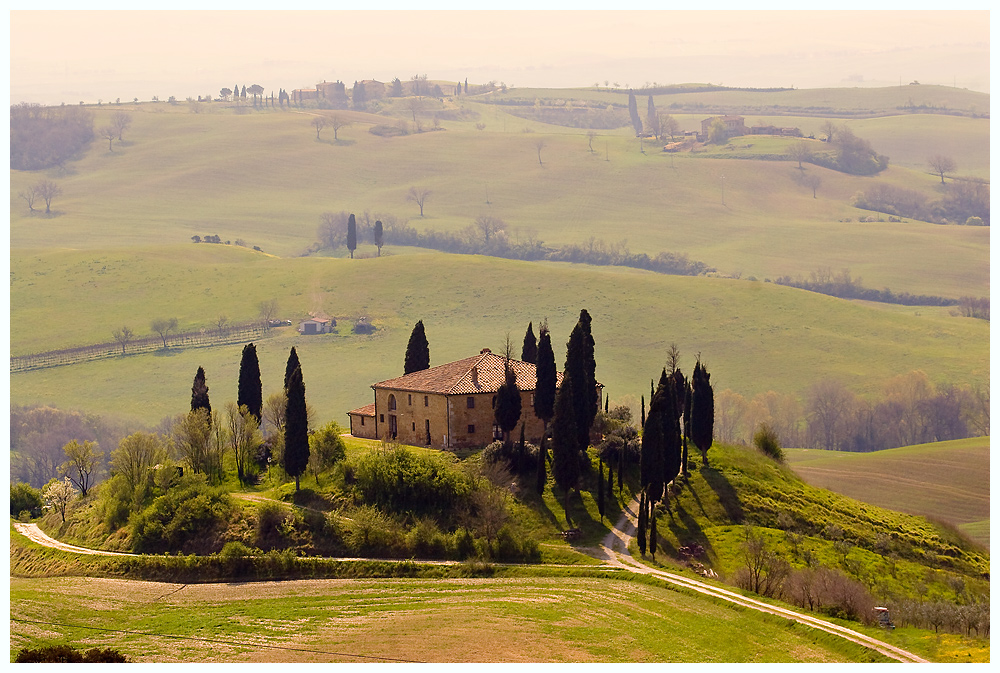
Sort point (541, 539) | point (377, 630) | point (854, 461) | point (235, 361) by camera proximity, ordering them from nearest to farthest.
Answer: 1. point (377, 630)
2. point (541, 539)
3. point (854, 461)
4. point (235, 361)

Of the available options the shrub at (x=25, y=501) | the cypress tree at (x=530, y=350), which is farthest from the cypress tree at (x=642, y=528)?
the shrub at (x=25, y=501)

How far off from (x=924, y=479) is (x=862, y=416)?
50920 mm

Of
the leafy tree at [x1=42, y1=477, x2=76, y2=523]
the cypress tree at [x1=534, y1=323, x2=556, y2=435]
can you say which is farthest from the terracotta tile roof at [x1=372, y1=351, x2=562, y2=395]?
the leafy tree at [x1=42, y1=477, x2=76, y2=523]

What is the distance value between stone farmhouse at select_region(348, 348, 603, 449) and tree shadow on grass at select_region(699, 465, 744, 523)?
1101 centimetres

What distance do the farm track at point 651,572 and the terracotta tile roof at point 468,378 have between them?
11.8 metres

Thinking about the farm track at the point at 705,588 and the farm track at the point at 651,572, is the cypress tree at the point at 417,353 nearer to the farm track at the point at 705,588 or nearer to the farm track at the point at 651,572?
the farm track at the point at 651,572

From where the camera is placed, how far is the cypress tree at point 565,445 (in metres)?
71.3

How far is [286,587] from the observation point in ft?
206

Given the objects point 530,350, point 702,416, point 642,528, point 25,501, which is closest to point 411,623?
point 642,528

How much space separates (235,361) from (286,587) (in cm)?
13562

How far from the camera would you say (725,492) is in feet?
251

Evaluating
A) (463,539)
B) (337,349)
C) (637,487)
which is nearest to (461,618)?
(463,539)

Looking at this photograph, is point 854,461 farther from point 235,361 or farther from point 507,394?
point 235,361

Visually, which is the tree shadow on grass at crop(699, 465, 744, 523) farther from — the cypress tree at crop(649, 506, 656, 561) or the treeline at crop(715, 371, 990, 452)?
the treeline at crop(715, 371, 990, 452)
